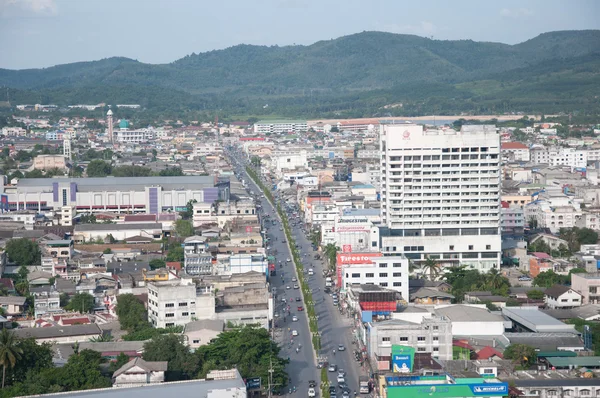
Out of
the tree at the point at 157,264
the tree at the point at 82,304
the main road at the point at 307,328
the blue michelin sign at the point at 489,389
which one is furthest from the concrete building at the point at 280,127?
the blue michelin sign at the point at 489,389

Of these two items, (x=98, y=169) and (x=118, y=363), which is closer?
(x=118, y=363)

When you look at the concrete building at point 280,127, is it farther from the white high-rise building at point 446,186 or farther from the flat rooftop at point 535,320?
the flat rooftop at point 535,320

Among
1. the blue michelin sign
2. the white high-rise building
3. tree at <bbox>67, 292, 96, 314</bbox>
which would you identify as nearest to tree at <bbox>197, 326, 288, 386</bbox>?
A: the blue michelin sign

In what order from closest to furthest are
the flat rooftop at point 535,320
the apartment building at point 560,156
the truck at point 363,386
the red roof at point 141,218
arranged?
1. the truck at point 363,386
2. the flat rooftop at point 535,320
3. the red roof at point 141,218
4. the apartment building at point 560,156

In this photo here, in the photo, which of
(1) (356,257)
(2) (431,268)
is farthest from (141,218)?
(2) (431,268)

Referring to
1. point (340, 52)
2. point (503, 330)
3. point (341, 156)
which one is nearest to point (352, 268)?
point (503, 330)

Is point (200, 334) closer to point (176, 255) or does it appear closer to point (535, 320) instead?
point (535, 320)

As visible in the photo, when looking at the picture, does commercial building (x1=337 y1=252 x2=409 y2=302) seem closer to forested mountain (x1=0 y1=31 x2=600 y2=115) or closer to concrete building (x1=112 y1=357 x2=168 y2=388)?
concrete building (x1=112 y1=357 x2=168 y2=388)
